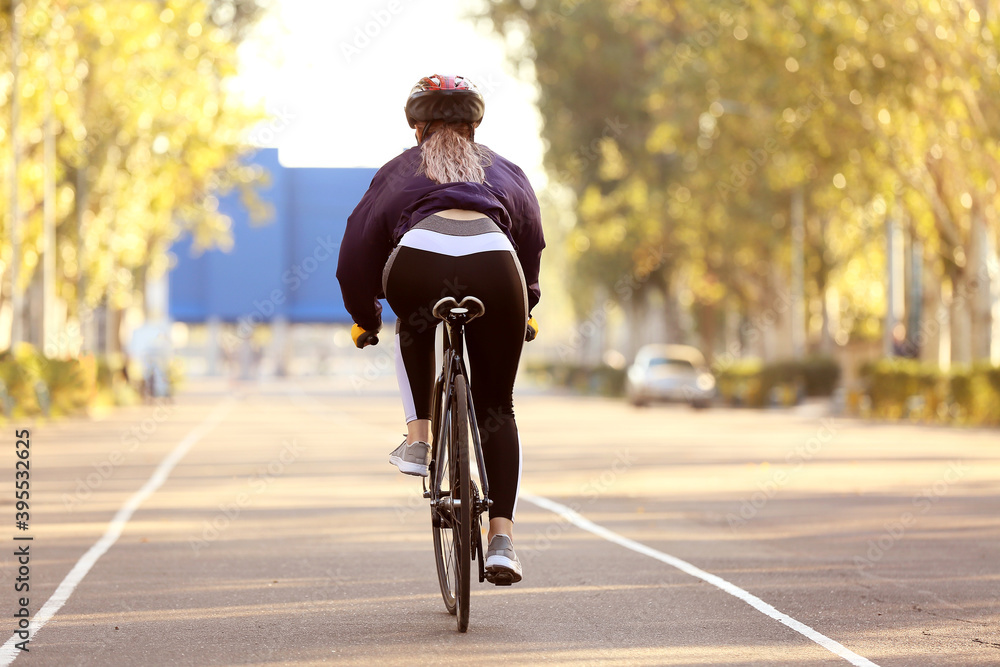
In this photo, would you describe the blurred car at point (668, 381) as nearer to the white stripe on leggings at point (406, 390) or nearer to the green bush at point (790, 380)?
the green bush at point (790, 380)

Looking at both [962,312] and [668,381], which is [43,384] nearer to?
[962,312]

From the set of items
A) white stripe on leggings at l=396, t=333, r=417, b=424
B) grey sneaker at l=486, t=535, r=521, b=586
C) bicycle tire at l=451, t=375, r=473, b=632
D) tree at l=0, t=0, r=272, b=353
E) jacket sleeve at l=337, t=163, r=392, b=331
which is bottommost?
grey sneaker at l=486, t=535, r=521, b=586

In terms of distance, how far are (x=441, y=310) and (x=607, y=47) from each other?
143 ft

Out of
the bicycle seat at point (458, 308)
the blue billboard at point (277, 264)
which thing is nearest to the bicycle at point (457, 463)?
the bicycle seat at point (458, 308)

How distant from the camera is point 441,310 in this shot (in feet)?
18.9

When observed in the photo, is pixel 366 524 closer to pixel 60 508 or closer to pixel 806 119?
pixel 60 508

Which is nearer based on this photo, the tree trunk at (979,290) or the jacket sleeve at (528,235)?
the jacket sleeve at (528,235)

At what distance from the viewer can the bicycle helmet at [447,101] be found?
234 inches

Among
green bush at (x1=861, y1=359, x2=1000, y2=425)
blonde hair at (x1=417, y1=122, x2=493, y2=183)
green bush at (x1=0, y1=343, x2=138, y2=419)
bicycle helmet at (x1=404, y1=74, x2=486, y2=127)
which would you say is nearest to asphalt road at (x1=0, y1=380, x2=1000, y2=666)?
blonde hair at (x1=417, y1=122, x2=493, y2=183)

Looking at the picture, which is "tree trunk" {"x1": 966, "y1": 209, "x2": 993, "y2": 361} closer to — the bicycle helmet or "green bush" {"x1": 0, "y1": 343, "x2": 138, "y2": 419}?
"green bush" {"x1": 0, "y1": 343, "x2": 138, "y2": 419}

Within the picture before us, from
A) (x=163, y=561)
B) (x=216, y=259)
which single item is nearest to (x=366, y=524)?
(x=163, y=561)

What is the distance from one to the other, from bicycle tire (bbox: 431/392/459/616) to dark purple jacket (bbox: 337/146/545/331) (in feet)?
1.76
